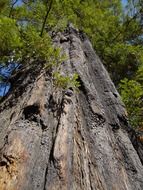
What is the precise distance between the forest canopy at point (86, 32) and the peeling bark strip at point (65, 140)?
764 mm

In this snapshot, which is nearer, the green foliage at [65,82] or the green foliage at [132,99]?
the green foliage at [65,82]

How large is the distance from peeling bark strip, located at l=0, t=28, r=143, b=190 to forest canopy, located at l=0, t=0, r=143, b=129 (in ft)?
2.51

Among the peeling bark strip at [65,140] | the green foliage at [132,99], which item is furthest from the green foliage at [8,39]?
the green foliage at [132,99]

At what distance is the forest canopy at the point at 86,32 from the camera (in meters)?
6.98

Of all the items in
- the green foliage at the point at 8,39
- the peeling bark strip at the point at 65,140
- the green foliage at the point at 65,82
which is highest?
the green foliage at the point at 8,39

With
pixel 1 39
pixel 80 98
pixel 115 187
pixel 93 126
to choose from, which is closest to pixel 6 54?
pixel 1 39

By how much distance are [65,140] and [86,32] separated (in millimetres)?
7202

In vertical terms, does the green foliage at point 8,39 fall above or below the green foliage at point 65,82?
above

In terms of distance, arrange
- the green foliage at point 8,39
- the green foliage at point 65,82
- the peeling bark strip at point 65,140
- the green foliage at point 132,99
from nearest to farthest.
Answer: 1. the peeling bark strip at point 65,140
2. the green foliage at point 65,82
3. the green foliage at point 8,39
4. the green foliage at point 132,99

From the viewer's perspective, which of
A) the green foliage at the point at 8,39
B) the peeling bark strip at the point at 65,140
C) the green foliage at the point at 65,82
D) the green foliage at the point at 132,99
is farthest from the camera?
the green foliage at the point at 132,99

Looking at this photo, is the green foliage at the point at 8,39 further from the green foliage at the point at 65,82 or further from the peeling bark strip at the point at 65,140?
the green foliage at the point at 65,82

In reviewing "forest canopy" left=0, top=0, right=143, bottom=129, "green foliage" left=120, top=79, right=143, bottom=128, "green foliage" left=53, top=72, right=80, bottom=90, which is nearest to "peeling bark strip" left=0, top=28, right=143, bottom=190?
"green foliage" left=53, top=72, right=80, bottom=90

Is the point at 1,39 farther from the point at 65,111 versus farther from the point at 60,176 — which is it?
the point at 60,176

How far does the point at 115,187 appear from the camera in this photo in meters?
4.29
